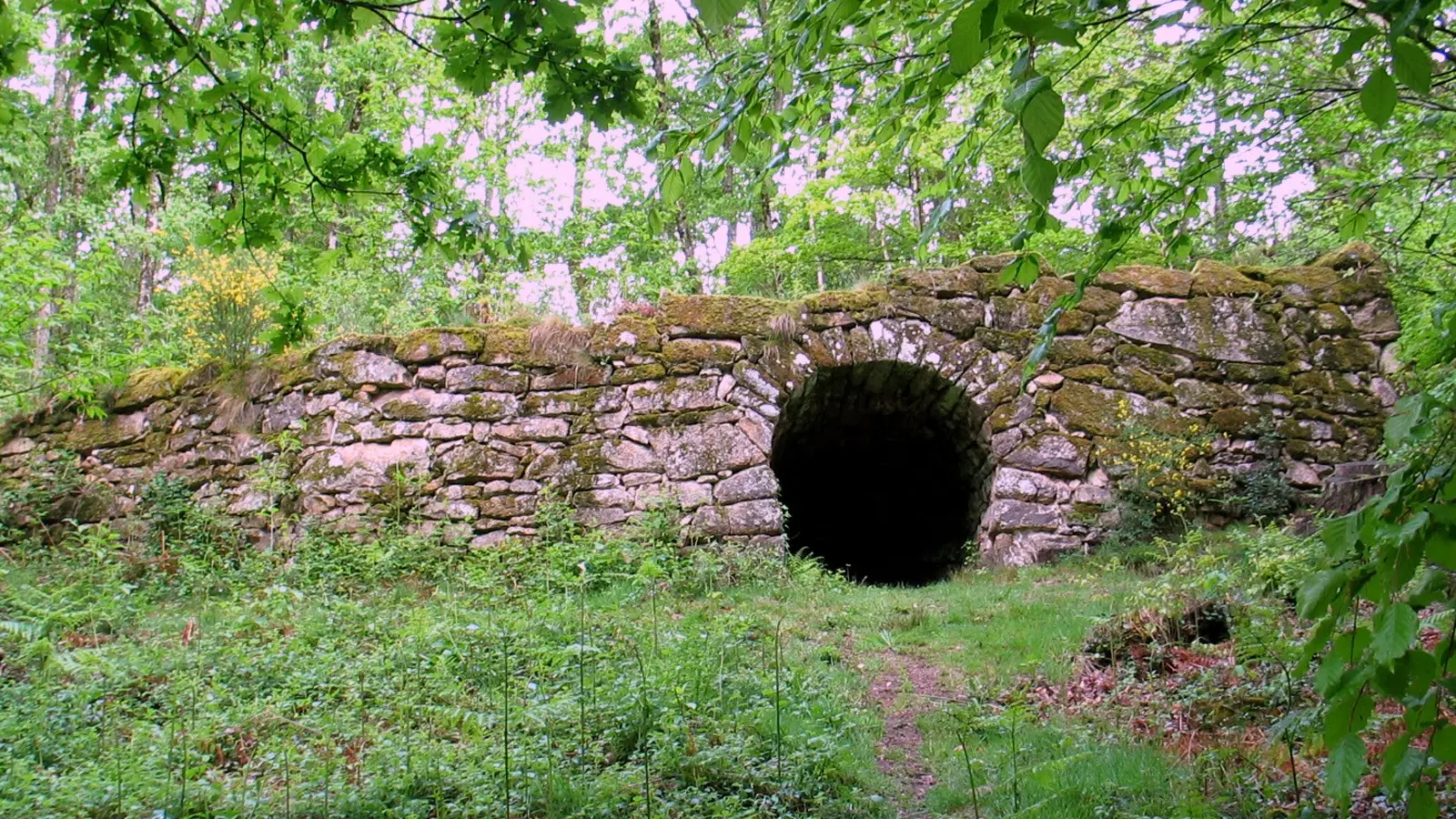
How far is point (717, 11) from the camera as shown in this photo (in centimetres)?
116

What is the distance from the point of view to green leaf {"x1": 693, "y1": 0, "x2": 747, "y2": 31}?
3.76 ft

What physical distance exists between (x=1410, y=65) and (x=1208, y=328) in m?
6.01

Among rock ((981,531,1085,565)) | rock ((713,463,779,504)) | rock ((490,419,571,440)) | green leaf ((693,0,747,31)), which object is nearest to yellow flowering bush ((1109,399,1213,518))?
rock ((981,531,1085,565))

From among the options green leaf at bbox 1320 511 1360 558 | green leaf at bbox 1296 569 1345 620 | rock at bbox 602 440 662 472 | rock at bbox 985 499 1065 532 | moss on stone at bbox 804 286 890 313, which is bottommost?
rock at bbox 985 499 1065 532

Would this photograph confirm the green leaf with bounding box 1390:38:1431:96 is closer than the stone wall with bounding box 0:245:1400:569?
Yes

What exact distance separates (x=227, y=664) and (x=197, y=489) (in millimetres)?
3771

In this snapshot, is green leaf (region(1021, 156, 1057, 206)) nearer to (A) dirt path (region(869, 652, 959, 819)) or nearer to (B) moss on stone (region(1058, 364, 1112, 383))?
(A) dirt path (region(869, 652, 959, 819))

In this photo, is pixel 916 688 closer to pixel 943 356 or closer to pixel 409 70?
pixel 943 356

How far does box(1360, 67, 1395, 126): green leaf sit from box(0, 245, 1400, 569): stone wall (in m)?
5.26

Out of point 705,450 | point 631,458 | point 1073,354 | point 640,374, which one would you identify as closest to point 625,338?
point 640,374

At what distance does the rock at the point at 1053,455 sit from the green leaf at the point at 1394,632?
18.1 feet

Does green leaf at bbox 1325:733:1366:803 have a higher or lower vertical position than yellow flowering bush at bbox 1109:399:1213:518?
lower

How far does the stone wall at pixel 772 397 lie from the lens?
6.47 meters

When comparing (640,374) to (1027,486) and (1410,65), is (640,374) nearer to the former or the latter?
(1027,486)
